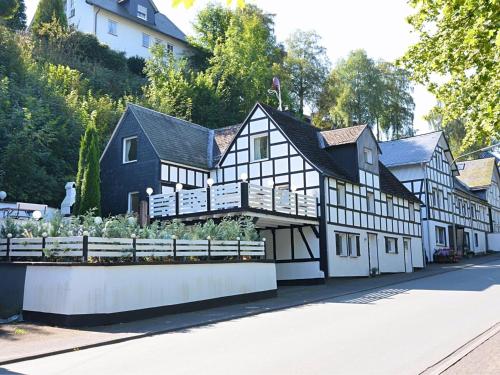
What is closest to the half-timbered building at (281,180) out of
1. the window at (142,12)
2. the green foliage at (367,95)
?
the green foliage at (367,95)

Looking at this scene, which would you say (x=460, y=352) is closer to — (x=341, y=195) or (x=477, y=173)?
(x=341, y=195)

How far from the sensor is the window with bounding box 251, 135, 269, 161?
28594 millimetres

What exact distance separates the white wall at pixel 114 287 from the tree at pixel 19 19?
35823 millimetres

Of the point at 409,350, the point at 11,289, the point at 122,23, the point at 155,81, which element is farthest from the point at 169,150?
the point at 122,23

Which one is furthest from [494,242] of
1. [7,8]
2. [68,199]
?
[7,8]

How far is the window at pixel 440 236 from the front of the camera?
41.6 meters

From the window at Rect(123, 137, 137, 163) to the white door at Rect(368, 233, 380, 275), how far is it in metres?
13.2

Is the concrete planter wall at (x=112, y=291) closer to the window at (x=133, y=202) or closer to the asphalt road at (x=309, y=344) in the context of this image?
the asphalt road at (x=309, y=344)

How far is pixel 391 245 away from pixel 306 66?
27577mm

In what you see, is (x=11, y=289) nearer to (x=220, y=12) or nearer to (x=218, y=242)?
(x=218, y=242)

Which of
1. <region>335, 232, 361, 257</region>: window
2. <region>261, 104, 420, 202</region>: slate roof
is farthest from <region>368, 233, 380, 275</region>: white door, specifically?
<region>261, 104, 420, 202</region>: slate roof

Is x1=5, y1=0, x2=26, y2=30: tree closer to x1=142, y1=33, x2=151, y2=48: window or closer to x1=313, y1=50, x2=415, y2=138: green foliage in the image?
x1=142, y1=33, x2=151, y2=48: window

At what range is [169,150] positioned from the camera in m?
28.2

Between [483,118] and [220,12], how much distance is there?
4538cm
